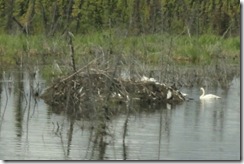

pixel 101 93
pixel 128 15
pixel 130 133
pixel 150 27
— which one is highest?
pixel 128 15

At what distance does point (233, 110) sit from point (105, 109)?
5.76ft

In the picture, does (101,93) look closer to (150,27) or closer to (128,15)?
(150,27)

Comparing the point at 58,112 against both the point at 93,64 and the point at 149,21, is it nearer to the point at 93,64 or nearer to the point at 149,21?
the point at 93,64

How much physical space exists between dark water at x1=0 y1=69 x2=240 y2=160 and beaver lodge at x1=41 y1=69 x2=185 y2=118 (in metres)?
0.23

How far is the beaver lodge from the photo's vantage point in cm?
1086

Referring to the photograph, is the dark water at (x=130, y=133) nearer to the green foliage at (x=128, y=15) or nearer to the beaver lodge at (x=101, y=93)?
the beaver lodge at (x=101, y=93)

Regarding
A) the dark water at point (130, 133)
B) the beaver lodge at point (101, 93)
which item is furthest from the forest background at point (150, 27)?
the dark water at point (130, 133)

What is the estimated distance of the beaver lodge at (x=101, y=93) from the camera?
35.6ft

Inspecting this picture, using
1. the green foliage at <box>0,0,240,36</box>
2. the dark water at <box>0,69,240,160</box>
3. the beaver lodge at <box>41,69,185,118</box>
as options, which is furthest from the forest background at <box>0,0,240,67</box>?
the dark water at <box>0,69,240,160</box>

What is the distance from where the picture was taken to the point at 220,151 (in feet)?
26.6

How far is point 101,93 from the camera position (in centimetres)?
1097

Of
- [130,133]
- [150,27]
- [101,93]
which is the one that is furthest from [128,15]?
[130,133]

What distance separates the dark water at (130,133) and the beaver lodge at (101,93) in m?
0.23

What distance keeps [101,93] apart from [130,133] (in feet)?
6.14
